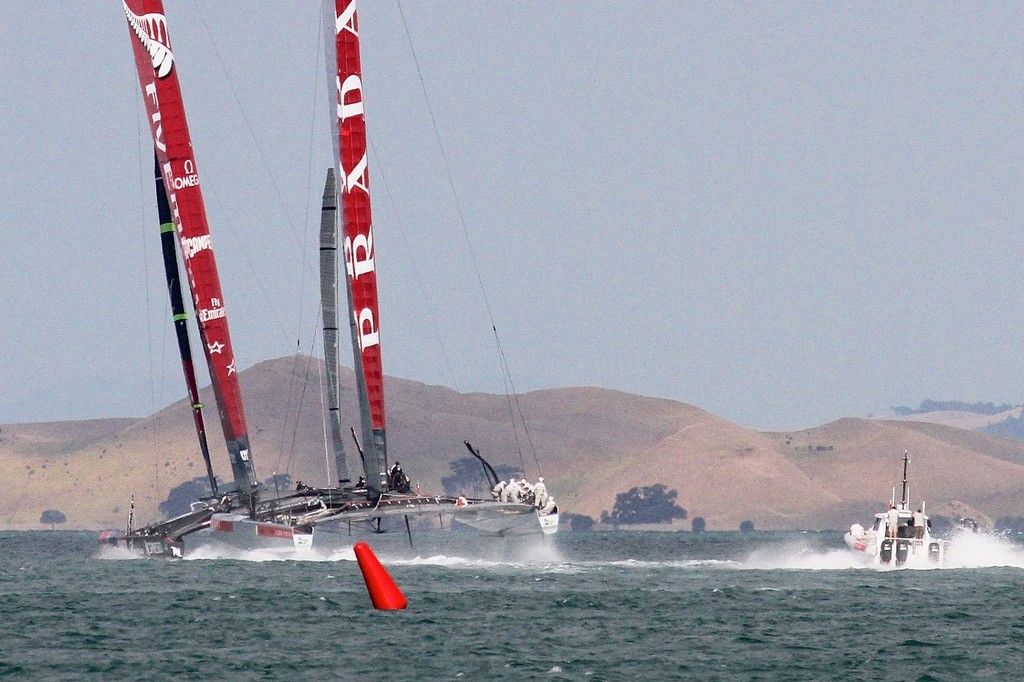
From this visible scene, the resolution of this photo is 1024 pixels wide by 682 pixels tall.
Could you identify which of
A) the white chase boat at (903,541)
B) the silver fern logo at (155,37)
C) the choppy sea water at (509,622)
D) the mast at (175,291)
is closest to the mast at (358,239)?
the choppy sea water at (509,622)

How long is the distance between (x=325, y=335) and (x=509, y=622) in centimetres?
3147

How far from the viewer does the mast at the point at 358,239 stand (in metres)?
79.0

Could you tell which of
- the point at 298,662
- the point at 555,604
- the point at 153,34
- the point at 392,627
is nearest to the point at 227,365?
the point at 153,34

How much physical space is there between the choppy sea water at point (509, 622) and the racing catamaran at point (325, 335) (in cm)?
196

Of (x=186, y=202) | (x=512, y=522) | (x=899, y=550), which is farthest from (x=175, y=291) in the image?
(x=899, y=550)

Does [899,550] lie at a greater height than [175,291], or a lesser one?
lesser

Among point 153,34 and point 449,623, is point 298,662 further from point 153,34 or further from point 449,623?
point 153,34

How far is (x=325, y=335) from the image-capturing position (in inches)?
3314

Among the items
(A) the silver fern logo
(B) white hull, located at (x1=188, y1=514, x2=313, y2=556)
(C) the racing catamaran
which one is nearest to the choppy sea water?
(B) white hull, located at (x1=188, y1=514, x2=313, y2=556)

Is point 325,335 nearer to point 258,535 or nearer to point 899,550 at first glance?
point 258,535

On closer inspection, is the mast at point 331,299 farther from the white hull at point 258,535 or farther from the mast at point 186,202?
the white hull at point 258,535

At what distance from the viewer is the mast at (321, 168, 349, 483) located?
83.7 m

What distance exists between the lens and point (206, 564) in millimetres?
81438

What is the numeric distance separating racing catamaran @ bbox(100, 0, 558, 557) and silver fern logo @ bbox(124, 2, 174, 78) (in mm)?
45
